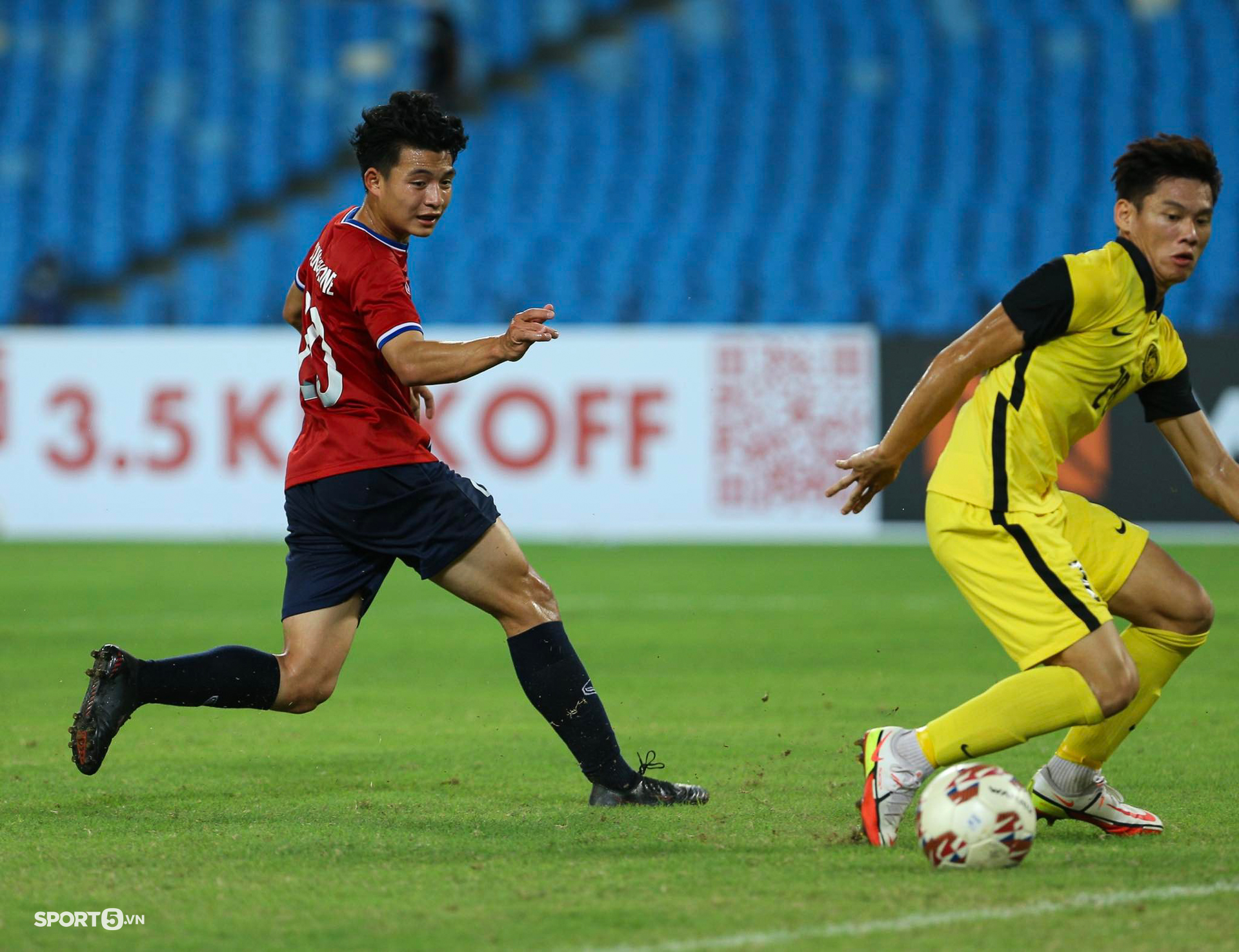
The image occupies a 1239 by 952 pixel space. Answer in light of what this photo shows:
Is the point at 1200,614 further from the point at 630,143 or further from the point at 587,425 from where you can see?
the point at 630,143

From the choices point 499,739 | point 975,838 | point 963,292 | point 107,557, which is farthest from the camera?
point 963,292

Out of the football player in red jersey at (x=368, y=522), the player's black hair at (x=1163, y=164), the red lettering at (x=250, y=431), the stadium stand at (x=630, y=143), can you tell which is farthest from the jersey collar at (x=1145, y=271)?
the stadium stand at (x=630, y=143)

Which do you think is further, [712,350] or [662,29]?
[662,29]

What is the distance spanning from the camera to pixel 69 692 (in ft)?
25.4

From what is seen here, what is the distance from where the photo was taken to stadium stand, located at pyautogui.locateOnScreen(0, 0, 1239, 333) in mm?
17984

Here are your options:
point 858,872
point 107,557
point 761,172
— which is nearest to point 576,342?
point 107,557

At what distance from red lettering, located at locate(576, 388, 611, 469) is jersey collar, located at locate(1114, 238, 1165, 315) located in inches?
385

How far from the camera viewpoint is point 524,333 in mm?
4715

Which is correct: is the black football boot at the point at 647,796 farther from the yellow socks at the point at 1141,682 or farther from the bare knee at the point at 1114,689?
the bare knee at the point at 1114,689

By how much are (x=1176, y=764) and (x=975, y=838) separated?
6.41ft

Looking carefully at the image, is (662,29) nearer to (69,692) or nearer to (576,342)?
(576,342)

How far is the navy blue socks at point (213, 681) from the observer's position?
5.14 meters

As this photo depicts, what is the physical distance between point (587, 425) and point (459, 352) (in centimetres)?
962

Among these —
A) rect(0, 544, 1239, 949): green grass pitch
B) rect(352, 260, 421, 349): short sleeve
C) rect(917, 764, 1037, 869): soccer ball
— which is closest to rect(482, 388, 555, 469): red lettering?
rect(0, 544, 1239, 949): green grass pitch
